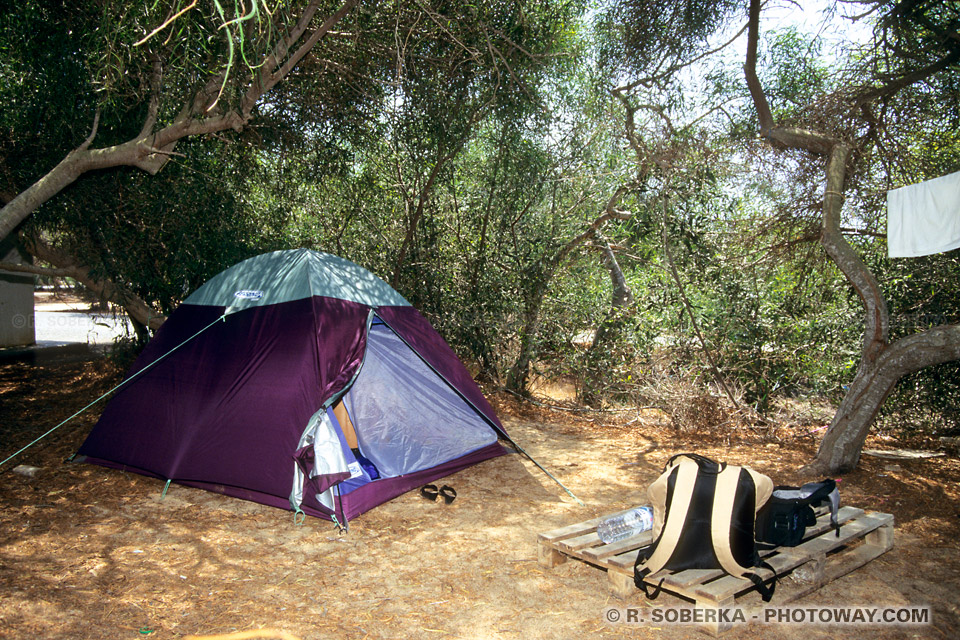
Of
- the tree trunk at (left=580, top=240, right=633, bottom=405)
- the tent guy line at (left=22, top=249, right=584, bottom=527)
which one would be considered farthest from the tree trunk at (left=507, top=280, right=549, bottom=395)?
the tent guy line at (left=22, top=249, right=584, bottom=527)

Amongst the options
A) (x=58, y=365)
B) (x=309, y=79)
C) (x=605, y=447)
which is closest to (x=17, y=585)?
(x=605, y=447)

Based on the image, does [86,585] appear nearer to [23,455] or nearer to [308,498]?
[308,498]

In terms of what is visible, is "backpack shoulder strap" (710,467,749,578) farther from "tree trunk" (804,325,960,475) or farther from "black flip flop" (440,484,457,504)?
"tree trunk" (804,325,960,475)

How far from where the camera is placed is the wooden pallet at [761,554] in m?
3.03

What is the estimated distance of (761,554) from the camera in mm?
3352

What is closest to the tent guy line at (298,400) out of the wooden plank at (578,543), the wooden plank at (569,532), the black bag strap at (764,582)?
the wooden plank at (569,532)

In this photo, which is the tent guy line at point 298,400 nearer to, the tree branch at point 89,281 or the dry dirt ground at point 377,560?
the dry dirt ground at point 377,560

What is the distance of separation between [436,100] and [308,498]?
198 inches

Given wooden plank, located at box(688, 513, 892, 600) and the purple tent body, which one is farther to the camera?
the purple tent body

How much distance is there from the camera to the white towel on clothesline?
4340 mm

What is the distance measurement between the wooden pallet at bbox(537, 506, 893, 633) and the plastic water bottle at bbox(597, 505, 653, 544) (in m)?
0.06

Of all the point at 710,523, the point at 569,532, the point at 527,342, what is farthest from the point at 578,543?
the point at 527,342

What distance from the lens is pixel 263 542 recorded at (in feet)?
13.1

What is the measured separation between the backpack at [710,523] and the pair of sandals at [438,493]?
1890mm
